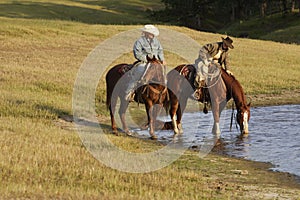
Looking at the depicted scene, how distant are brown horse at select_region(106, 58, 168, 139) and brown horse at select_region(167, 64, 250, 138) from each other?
481 mm

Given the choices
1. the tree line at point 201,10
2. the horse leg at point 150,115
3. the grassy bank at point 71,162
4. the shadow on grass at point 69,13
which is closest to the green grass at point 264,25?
the tree line at point 201,10

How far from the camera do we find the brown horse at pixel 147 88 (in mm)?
16000

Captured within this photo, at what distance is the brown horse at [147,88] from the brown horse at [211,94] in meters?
0.48

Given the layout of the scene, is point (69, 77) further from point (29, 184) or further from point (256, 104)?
point (29, 184)

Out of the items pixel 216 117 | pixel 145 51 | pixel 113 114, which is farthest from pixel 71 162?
pixel 216 117

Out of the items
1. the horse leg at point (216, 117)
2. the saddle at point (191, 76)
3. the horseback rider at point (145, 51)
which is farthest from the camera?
the saddle at point (191, 76)

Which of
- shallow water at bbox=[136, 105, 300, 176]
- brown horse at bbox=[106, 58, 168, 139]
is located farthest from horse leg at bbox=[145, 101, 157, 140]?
shallow water at bbox=[136, 105, 300, 176]

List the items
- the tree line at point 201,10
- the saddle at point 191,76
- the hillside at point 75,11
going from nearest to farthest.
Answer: the saddle at point 191,76
the hillside at point 75,11
the tree line at point 201,10

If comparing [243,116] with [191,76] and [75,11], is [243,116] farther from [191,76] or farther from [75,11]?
[75,11]

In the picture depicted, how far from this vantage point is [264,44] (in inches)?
1703

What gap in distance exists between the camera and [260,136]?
16.7 m

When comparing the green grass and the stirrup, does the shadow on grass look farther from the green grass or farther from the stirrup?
the stirrup

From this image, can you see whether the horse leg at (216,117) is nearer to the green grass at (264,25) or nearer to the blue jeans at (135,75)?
the blue jeans at (135,75)

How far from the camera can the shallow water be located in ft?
46.5
